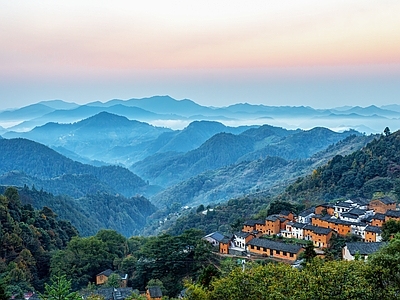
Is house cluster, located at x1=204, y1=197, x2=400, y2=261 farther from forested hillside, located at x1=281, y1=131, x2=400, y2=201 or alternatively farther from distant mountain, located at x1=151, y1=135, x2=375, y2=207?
distant mountain, located at x1=151, y1=135, x2=375, y2=207

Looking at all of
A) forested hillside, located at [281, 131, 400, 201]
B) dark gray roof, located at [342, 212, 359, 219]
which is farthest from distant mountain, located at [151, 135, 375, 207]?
dark gray roof, located at [342, 212, 359, 219]

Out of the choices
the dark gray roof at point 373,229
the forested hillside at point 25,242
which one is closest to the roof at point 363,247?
the dark gray roof at point 373,229

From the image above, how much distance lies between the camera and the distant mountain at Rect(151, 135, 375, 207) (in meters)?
127

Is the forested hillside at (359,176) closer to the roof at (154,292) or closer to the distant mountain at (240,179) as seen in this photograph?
the roof at (154,292)

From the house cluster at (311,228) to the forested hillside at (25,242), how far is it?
15.9 meters

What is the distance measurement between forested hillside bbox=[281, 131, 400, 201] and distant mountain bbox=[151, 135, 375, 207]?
5755cm

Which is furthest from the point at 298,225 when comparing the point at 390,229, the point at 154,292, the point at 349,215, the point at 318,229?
the point at 154,292

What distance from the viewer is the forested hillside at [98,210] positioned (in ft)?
298

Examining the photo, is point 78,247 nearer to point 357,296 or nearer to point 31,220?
point 31,220

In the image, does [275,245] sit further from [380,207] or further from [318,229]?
[380,207]

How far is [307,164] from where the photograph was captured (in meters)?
128

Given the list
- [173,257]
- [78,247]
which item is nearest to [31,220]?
[78,247]

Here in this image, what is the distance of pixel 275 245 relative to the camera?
31547 millimetres

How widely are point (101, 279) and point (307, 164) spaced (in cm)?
10384
